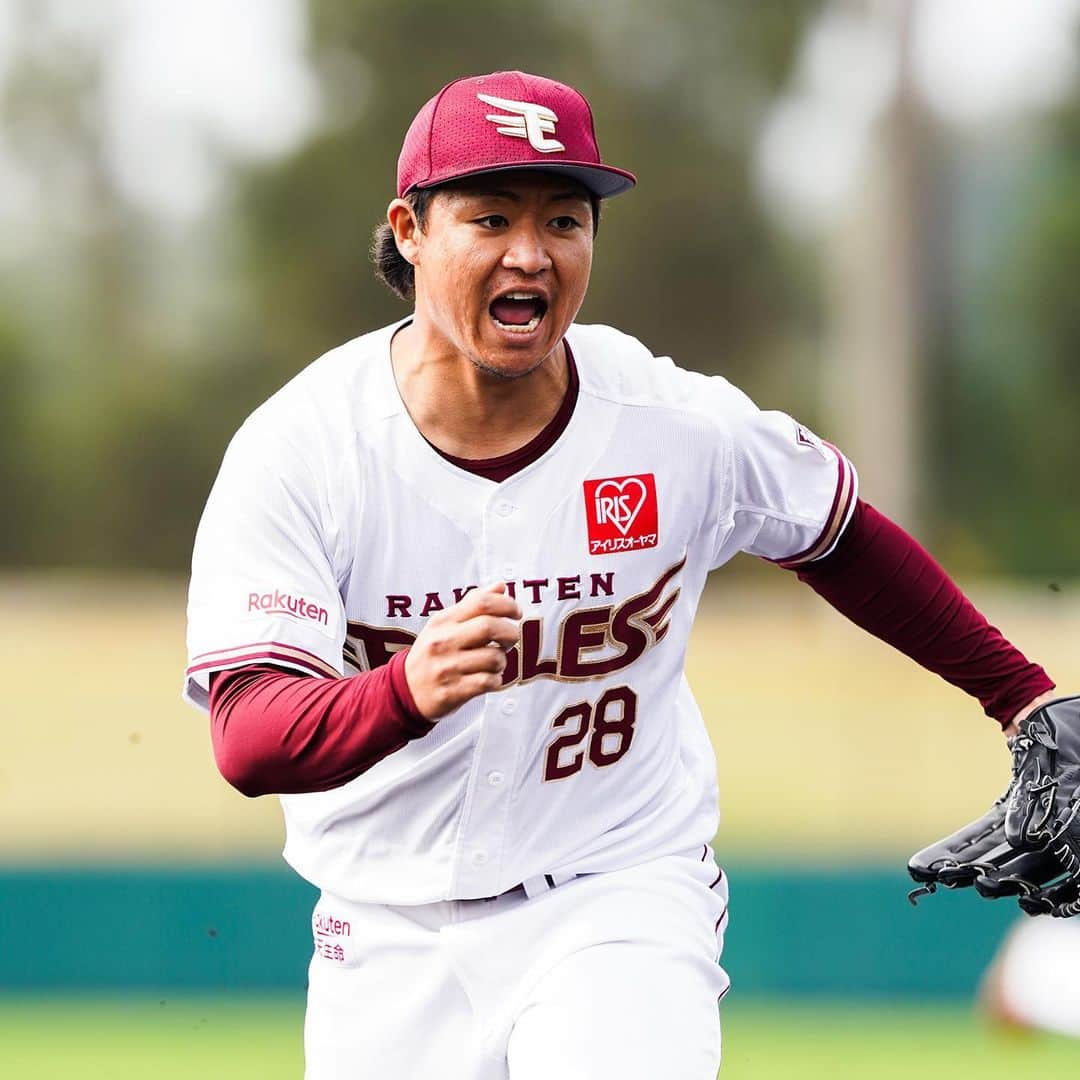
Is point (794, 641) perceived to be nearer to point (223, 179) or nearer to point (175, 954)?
point (175, 954)

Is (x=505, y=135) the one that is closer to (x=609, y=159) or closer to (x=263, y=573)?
(x=263, y=573)

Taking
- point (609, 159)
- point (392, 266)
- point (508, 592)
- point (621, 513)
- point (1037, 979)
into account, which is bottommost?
point (1037, 979)

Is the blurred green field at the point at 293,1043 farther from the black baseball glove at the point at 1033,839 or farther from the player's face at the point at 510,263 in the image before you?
the player's face at the point at 510,263

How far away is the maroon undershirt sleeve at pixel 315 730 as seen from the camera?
2535 mm

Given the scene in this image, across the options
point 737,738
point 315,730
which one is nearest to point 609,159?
point 737,738

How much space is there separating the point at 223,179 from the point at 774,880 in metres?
15.2

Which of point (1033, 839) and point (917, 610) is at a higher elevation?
point (917, 610)

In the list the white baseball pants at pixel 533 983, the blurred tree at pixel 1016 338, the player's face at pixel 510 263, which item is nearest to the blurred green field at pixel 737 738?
the blurred tree at pixel 1016 338

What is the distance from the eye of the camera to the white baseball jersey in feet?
9.76

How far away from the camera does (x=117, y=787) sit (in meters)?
10.4

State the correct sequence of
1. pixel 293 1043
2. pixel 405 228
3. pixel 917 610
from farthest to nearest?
pixel 293 1043
pixel 917 610
pixel 405 228

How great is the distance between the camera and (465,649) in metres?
2.42

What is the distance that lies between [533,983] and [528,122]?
1.33 meters

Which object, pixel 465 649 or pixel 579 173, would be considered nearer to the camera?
pixel 465 649
